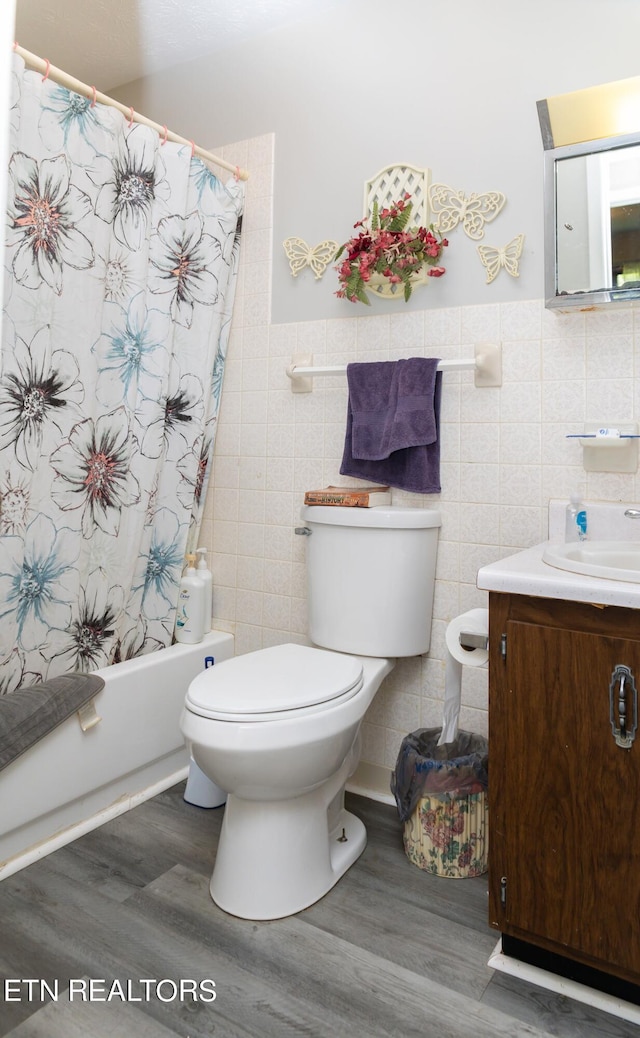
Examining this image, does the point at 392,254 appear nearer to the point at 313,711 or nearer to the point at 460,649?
the point at 460,649

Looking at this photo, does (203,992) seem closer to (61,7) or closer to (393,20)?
(393,20)

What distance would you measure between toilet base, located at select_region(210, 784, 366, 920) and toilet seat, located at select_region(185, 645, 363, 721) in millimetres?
241

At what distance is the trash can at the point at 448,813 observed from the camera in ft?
5.11

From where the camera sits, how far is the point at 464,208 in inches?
69.9

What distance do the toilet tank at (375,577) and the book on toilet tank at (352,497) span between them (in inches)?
1.1

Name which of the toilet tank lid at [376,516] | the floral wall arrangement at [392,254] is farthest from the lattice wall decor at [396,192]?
the toilet tank lid at [376,516]

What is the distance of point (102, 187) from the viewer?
174cm

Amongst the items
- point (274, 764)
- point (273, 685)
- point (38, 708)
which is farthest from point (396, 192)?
point (38, 708)

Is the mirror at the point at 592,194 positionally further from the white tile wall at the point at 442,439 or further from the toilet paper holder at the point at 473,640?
the toilet paper holder at the point at 473,640

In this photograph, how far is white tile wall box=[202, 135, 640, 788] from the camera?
5.42ft

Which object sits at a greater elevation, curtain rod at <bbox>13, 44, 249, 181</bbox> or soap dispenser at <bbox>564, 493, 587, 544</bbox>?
curtain rod at <bbox>13, 44, 249, 181</bbox>

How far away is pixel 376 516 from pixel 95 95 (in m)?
1.28

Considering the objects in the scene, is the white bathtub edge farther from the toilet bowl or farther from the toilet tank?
the toilet tank

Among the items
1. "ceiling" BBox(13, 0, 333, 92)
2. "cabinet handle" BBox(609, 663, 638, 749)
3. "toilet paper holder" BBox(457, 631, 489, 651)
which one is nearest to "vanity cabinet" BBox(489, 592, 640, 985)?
"cabinet handle" BBox(609, 663, 638, 749)
